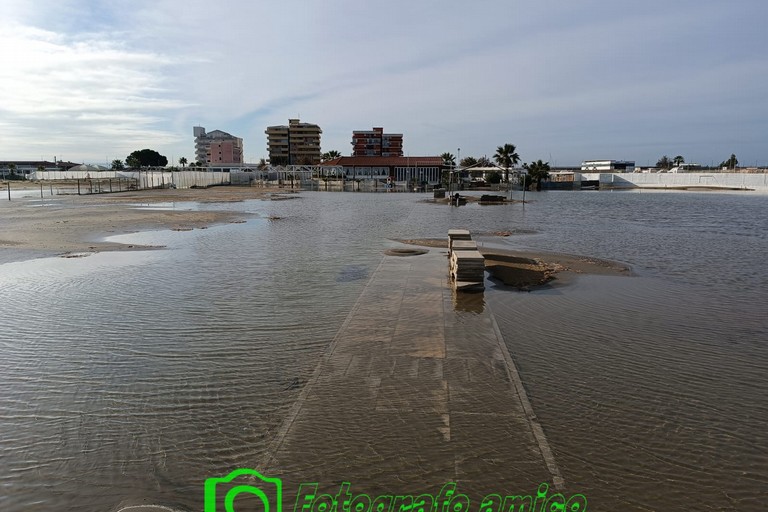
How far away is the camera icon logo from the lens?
432 centimetres

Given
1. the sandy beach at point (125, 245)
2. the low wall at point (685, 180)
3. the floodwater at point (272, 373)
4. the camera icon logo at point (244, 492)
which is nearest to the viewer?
the camera icon logo at point (244, 492)

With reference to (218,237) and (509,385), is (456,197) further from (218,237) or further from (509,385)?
(509,385)

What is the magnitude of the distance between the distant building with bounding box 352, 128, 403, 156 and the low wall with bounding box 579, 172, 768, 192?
185 feet

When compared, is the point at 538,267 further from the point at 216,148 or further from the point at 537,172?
the point at 216,148

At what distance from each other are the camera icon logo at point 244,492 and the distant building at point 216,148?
174m

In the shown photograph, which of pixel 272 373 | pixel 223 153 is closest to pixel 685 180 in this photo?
pixel 272 373

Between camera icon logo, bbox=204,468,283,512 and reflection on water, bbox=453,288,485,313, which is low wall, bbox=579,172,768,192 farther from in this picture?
camera icon logo, bbox=204,468,283,512

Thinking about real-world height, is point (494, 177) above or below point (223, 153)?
below

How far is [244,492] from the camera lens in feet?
14.9

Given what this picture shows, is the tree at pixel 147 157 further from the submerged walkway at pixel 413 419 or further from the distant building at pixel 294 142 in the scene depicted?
the submerged walkway at pixel 413 419

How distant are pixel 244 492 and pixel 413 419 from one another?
2045 millimetres

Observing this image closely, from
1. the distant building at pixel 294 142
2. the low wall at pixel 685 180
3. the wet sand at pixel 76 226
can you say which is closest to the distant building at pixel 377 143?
the distant building at pixel 294 142

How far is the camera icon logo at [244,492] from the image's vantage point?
170 inches

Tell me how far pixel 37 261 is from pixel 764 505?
1961 centimetres
